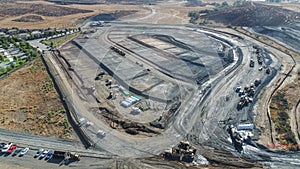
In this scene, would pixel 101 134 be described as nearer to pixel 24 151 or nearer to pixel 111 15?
pixel 24 151

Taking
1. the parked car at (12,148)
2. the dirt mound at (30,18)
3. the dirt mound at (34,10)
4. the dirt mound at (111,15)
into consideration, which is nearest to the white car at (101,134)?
the parked car at (12,148)

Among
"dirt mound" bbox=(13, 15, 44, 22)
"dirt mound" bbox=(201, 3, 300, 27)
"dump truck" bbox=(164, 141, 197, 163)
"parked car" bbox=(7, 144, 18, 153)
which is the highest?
"dirt mound" bbox=(201, 3, 300, 27)

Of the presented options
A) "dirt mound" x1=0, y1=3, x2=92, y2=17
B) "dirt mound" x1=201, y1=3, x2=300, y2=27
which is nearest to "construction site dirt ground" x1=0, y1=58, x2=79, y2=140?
"dirt mound" x1=0, y1=3, x2=92, y2=17

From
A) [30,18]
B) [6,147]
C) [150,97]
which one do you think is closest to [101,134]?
[6,147]

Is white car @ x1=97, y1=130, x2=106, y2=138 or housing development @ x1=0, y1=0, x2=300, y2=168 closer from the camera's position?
housing development @ x1=0, y1=0, x2=300, y2=168

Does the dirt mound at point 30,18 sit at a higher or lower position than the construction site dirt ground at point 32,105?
higher

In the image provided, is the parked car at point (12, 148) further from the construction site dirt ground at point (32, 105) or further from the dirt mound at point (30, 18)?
the dirt mound at point (30, 18)

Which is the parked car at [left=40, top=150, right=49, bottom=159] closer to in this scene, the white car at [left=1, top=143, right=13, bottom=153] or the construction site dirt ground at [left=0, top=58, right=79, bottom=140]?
the construction site dirt ground at [left=0, top=58, right=79, bottom=140]
